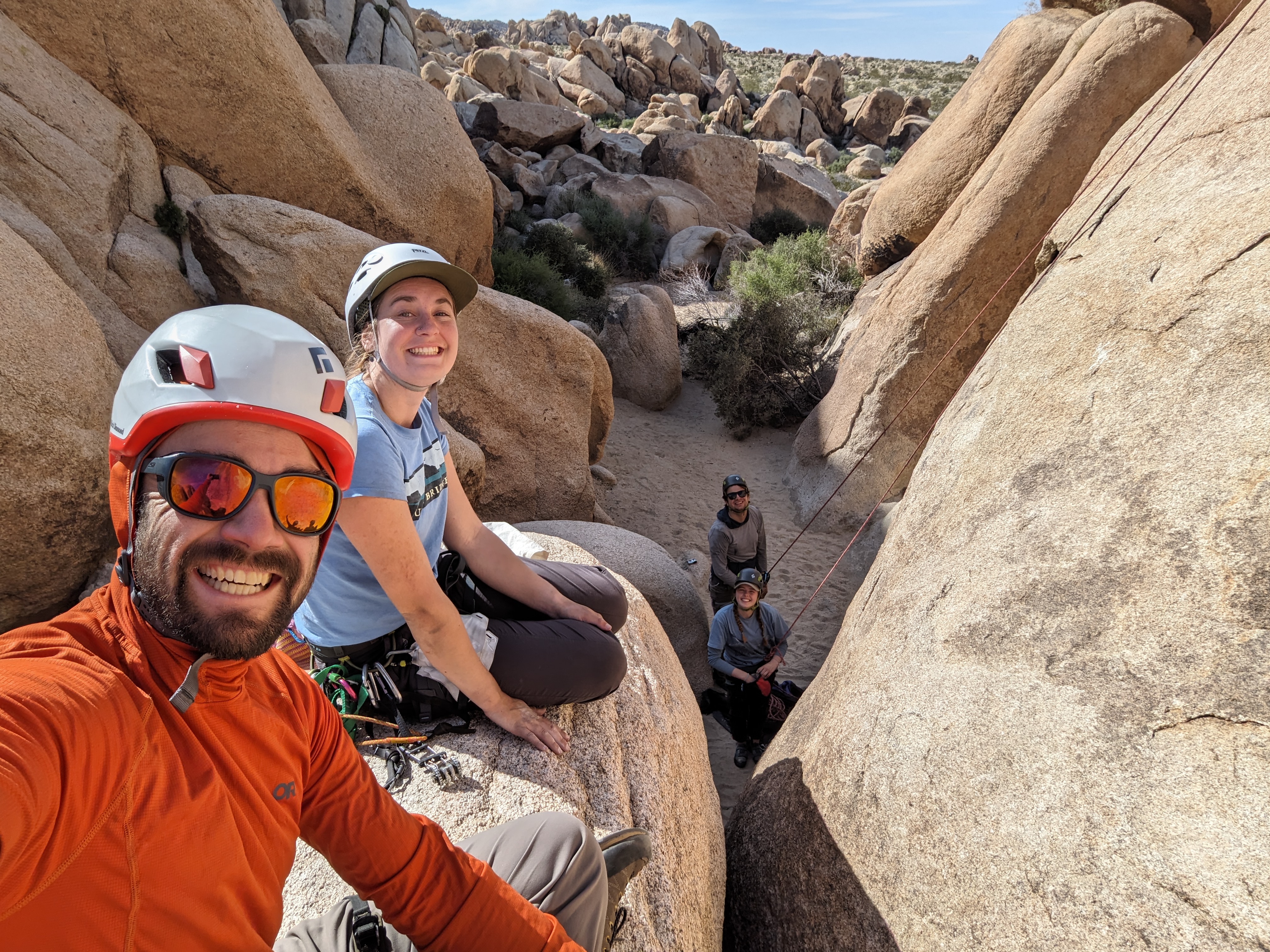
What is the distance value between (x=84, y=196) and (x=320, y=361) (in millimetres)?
5353

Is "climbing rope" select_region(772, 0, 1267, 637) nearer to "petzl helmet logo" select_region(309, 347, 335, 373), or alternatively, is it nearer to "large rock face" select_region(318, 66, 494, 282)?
"petzl helmet logo" select_region(309, 347, 335, 373)

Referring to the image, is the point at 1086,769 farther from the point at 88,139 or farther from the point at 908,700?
the point at 88,139

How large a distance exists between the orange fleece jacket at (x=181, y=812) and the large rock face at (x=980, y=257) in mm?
6242

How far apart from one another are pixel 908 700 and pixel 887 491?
5.37 m

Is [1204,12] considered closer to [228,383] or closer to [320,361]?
[320,361]

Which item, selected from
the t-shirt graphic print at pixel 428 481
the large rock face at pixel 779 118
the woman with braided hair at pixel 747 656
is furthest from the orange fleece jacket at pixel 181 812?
the large rock face at pixel 779 118

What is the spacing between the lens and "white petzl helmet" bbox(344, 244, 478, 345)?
7.05ft

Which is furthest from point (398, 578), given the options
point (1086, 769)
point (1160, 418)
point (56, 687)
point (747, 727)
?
point (747, 727)

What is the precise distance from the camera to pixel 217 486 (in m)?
1.16

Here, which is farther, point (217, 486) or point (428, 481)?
point (428, 481)

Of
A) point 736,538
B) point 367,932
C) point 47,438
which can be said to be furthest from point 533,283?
point 367,932

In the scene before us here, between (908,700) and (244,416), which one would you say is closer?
(244,416)

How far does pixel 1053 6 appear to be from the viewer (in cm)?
769

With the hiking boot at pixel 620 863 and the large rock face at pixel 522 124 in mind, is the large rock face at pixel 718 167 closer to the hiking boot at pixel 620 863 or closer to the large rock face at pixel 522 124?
the large rock face at pixel 522 124
